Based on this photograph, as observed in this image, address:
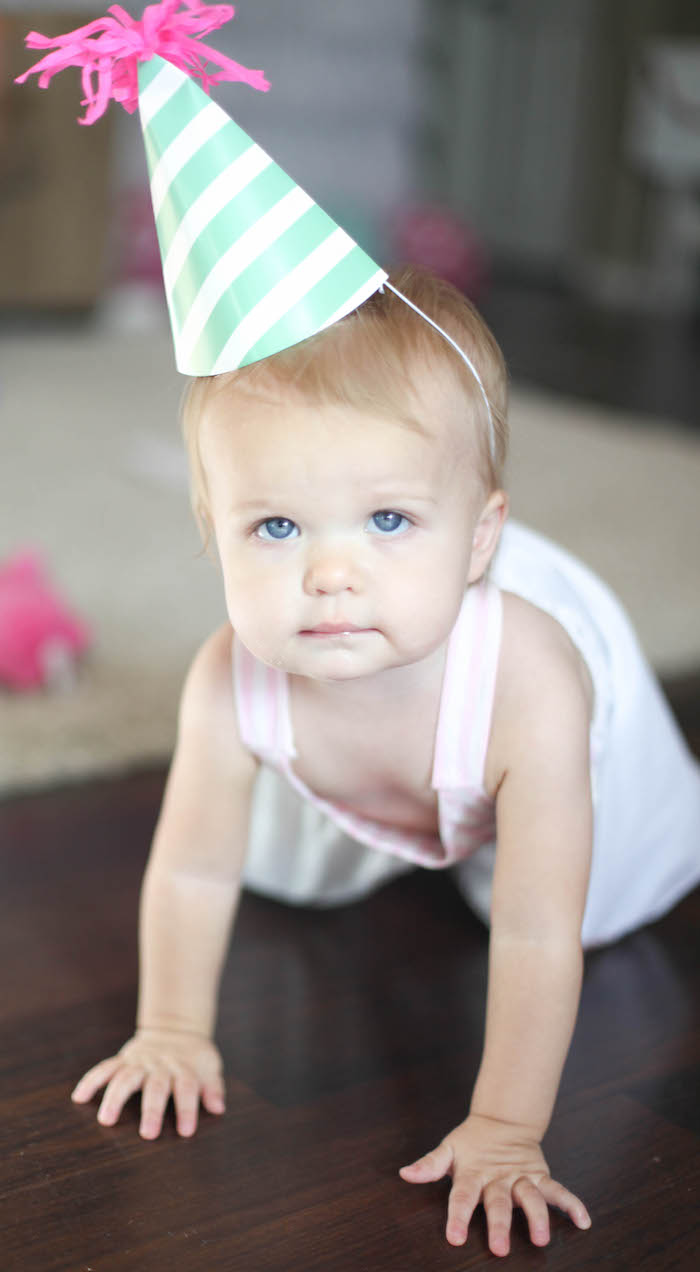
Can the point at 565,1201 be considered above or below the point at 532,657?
below

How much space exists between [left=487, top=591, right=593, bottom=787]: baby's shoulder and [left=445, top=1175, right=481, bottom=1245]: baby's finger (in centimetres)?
21

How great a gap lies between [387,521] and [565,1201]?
34 cm

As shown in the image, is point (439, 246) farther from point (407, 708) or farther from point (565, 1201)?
point (565, 1201)

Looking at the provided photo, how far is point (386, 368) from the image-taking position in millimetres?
642

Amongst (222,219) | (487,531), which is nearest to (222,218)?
(222,219)

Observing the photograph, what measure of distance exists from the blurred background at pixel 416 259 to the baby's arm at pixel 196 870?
0.38 metres

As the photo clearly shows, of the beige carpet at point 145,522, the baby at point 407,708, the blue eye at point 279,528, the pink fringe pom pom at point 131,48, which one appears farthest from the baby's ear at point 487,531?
the beige carpet at point 145,522

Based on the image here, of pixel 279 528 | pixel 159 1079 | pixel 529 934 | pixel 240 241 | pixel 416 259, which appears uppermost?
pixel 240 241

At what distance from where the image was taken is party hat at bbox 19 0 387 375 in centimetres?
63

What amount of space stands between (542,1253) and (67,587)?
1134 millimetres

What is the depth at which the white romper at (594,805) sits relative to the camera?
834 millimetres

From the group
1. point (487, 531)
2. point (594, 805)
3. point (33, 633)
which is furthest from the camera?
point (33, 633)

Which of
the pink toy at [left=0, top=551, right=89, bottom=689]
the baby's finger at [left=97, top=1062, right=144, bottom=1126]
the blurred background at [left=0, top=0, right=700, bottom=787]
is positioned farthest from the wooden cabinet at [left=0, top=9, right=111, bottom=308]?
the baby's finger at [left=97, top=1062, right=144, bottom=1126]

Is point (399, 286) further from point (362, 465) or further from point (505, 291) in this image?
point (505, 291)
